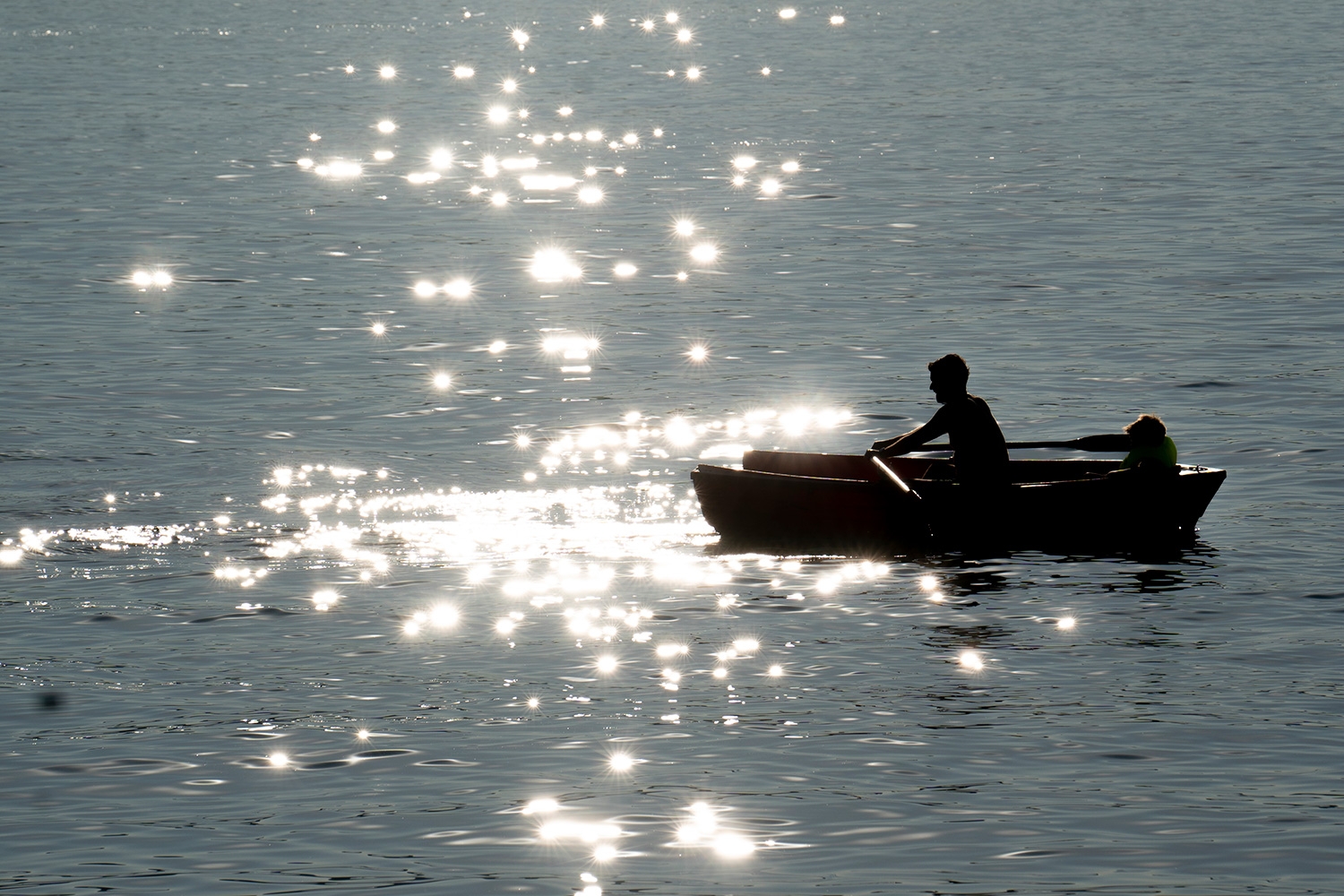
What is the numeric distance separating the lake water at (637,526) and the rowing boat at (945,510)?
1.33 feet

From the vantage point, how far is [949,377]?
19.5 meters

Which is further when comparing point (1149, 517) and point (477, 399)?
point (477, 399)

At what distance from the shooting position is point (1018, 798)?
13.0 meters

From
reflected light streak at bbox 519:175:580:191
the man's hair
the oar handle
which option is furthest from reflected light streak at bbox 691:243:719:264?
the man's hair

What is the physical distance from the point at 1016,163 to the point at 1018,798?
4191cm

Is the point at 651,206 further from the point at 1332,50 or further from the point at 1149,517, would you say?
the point at 1332,50

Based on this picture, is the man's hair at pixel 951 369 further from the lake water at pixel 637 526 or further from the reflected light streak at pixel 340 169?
the reflected light streak at pixel 340 169

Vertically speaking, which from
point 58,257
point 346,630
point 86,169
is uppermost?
point 86,169

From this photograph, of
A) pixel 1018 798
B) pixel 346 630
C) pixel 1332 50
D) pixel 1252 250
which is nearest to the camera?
pixel 1018 798

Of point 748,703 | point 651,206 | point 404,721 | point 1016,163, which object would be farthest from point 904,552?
point 1016,163

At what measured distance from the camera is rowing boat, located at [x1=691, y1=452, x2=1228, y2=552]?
782 inches

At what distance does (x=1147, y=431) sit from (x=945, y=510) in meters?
2.00

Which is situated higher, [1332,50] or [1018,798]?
[1332,50]

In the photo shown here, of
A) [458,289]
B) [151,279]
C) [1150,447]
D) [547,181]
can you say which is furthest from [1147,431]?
[547,181]
